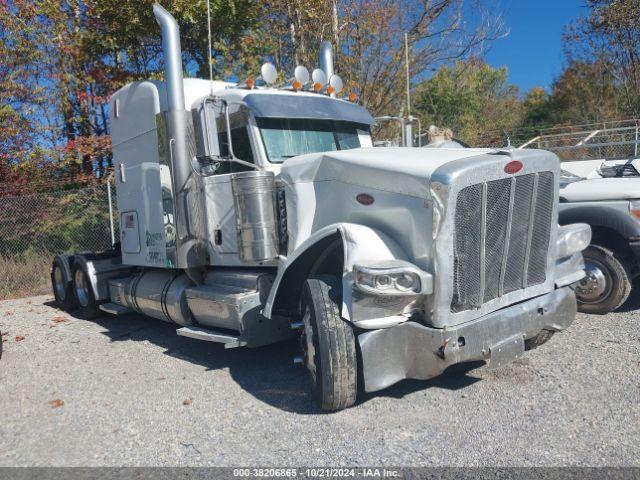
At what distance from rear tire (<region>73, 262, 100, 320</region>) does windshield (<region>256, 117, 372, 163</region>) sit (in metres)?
4.21

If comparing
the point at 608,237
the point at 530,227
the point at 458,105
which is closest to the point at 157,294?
the point at 530,227

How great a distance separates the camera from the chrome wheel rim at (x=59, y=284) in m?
9.08

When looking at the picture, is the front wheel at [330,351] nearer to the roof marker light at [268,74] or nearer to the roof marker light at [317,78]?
the roof marker light at [268,74]

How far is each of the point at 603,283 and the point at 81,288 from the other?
7036 mm

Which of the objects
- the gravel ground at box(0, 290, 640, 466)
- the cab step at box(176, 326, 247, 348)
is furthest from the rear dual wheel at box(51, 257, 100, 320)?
the cab step at box(176, 326, 247, 348)

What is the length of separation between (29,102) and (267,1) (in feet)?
21.4

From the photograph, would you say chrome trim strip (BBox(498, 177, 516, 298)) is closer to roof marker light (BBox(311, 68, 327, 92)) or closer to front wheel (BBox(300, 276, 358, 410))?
front wheel (BBox(300, 276, 358, 410))

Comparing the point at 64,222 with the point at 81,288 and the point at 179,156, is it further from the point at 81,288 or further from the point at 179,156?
the point at 179,156

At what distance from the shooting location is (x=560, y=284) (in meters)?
4.55

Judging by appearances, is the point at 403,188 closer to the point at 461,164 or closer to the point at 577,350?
the point at 461,164

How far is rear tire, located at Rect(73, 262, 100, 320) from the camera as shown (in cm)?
825

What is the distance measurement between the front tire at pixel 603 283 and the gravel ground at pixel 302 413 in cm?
23

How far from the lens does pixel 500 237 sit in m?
4.05

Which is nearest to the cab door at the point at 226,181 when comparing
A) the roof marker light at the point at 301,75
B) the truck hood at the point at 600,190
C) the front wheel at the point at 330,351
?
the roof marker light at the point at 301,75
